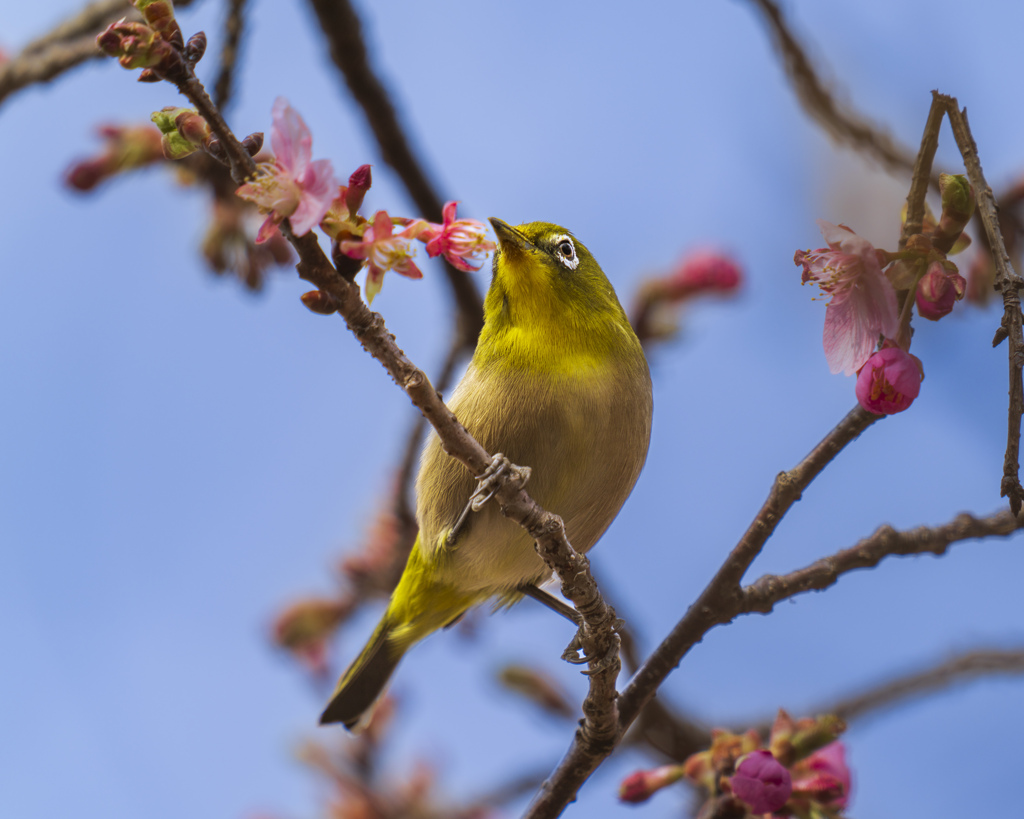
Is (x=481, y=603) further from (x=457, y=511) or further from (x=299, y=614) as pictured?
(x=299, y=614)

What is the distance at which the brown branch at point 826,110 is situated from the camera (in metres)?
3.54

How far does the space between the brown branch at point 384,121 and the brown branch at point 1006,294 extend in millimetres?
2422

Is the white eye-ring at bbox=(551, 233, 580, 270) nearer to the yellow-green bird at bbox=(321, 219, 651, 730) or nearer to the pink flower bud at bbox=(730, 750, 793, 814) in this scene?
the yellow-green bird at bbox=(321, 219, 651, 730)

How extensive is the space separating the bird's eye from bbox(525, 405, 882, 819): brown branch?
122 cm

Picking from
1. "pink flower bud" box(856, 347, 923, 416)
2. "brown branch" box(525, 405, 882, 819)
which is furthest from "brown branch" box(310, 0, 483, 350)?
"pink flower bud" box(856, 347, 923, 416)

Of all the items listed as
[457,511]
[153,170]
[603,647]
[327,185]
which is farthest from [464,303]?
[327,185]

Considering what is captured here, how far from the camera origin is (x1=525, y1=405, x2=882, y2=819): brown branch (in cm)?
243

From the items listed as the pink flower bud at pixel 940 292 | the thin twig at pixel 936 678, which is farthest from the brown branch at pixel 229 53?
the thin twig at pixel 936 678

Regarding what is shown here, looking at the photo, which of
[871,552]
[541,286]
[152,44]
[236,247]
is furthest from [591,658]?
[236,247]

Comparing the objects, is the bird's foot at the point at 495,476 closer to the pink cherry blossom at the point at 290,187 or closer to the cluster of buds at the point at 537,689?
the pink cherry blossom at the point at 290,187

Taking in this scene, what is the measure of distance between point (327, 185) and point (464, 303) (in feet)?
10.7

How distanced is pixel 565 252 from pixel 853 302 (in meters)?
1.51

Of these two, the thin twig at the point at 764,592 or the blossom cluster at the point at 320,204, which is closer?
the blossom cluster at the point at 320,204

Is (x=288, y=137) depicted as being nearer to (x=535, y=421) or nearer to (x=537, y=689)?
(x=535, y=421)
